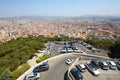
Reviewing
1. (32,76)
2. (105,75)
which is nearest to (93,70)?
(105,75)

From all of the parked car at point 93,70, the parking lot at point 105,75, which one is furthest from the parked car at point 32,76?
the parked car at point 93,70

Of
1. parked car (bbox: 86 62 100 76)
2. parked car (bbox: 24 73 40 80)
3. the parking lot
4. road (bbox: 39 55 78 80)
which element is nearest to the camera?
the parking lot

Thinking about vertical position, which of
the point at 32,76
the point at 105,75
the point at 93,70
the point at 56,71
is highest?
the point at 93,70

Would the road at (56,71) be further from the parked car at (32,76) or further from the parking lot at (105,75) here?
the parking lot at (105,75)

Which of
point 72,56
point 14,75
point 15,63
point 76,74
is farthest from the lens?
point 72,56

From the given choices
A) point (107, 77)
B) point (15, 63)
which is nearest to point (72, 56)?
point (15, 63)

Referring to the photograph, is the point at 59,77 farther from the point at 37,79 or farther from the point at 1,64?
the point at 1,64

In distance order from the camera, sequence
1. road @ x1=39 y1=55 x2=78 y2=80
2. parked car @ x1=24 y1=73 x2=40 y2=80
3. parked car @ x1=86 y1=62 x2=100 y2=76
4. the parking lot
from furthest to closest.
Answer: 1. road @ x1=39 y1=55 x2=78 y2=80
2. parked car @ x1=24 y1=73 x2=40 y2=80
3. parked car @ x1=86 y1=62 x2=100 y2=76
4. the parking lot

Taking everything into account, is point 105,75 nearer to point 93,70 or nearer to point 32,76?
point 93,70

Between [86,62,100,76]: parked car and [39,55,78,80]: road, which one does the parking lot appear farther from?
[39,55,78,80]: road

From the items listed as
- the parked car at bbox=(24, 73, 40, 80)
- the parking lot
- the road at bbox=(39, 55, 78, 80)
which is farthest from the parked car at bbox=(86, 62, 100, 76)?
the parked car at bbox=(24, 73, 40, 80)

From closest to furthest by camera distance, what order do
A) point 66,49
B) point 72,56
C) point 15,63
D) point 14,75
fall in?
point 14,75 < point 15,63 < point 72,56 < point 66,49
